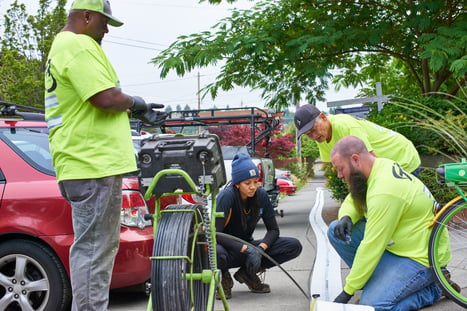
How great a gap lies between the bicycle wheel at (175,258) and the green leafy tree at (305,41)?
738 centimetres

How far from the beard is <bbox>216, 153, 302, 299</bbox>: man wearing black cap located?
122 cm

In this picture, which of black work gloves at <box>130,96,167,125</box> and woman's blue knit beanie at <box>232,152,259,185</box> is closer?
black work gloves at <box>130,96,167,125</box>

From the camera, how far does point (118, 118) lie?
3.84 meters

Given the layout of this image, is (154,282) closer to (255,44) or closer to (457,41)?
(457,41)

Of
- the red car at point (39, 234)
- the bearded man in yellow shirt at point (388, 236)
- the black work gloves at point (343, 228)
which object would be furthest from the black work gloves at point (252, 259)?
the bearded man in yellow shirt at point (388, 236)

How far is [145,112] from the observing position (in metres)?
3.94

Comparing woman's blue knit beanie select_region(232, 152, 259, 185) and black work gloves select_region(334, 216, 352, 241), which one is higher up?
woman's blue knit beanie select_region(232, 152, 259, 185)

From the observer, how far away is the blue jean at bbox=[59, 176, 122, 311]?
12.0 ft

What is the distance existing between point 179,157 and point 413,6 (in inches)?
327

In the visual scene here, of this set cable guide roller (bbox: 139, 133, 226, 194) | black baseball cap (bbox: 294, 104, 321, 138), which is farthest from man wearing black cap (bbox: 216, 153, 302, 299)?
cable guide roller (bbox: 139, 133, 226, 194)

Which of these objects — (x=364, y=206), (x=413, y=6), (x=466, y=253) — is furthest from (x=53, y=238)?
(x=413, y=6)

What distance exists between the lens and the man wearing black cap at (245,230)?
6070 millimetres

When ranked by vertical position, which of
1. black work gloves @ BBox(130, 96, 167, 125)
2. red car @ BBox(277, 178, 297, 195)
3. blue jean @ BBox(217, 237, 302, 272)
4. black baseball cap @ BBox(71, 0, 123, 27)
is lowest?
red car @ BBox(277, 178, 297, 195)

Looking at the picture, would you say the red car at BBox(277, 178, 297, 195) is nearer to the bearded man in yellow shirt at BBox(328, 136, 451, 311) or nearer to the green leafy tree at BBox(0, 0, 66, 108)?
the green leafy tree at BBox(0, 0, 66, 108)
